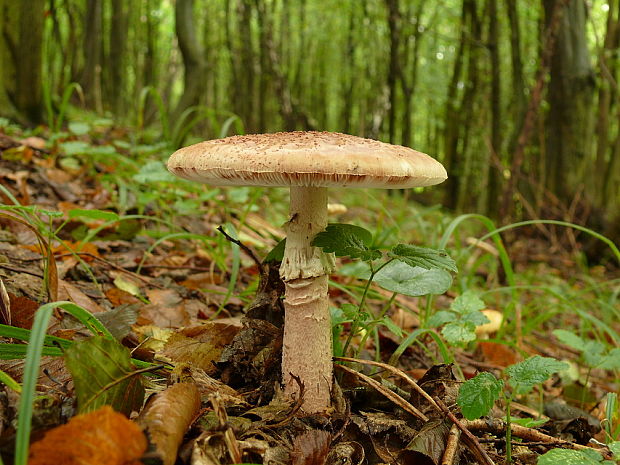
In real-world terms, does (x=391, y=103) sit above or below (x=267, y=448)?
above

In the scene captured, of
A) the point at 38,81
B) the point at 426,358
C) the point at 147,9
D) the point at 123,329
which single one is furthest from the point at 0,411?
the point at 147,9

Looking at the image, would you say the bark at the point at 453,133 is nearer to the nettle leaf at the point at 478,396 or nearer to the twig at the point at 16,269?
the twig at the point at 16,269

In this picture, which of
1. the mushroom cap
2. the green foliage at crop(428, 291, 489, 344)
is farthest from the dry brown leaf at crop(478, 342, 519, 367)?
the mushroom cap

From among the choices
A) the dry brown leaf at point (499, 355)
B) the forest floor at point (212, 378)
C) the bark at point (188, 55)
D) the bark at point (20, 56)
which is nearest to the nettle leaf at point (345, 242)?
the forest floor at point (212, 378)

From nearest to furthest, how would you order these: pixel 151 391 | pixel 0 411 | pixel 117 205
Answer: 1. pixel 0 411
2. pixel 151 391
3. pixel 117 205

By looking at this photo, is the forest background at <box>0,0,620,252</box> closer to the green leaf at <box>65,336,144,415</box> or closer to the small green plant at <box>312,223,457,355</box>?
the small green plant at <box>312,223,457,355</box>

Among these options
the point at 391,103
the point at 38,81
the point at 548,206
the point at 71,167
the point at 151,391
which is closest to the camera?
the point at 151,391

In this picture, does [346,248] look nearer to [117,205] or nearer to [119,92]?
[117,205]
